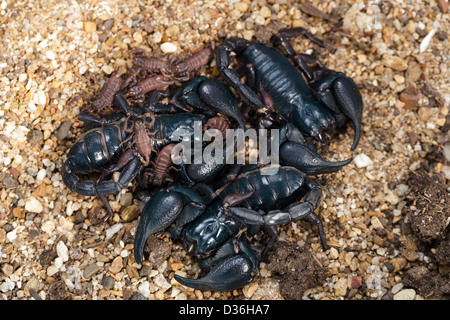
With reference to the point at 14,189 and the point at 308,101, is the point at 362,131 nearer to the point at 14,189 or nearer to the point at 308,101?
the point at 308,101

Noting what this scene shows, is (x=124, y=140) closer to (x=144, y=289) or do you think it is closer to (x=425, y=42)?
(x=144, y=289)

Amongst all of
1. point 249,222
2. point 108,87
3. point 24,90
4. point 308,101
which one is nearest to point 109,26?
point 108,87

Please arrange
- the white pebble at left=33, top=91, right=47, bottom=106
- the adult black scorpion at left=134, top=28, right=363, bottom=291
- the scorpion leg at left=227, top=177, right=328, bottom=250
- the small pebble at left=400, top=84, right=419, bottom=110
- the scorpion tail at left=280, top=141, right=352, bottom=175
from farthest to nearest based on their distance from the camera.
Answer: the small pebble at left=400, top=84, right=419, bottom=110 → the white pebble at left=33, top=91, right=47, bottom=106 → the scorpion tail at left=280, top=141, right=352, bottom=175 → the adult black scorpion at left=134, top=28, right=363, bottom=291 → the scorpion leg at left=227, top=177, right=328, bottom=250

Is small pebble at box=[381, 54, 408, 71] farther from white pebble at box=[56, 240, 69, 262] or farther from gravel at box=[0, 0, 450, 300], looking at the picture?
white pebble at box=[56, 240, 69, 262]

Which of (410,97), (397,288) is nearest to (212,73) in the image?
(410,97)

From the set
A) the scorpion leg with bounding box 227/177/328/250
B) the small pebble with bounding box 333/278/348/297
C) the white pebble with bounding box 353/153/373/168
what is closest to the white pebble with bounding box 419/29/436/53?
the white pebble with bounding box 353/153/373/168

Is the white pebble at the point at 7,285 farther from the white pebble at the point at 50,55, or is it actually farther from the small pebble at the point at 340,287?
the small pebble at the point at 340,287
